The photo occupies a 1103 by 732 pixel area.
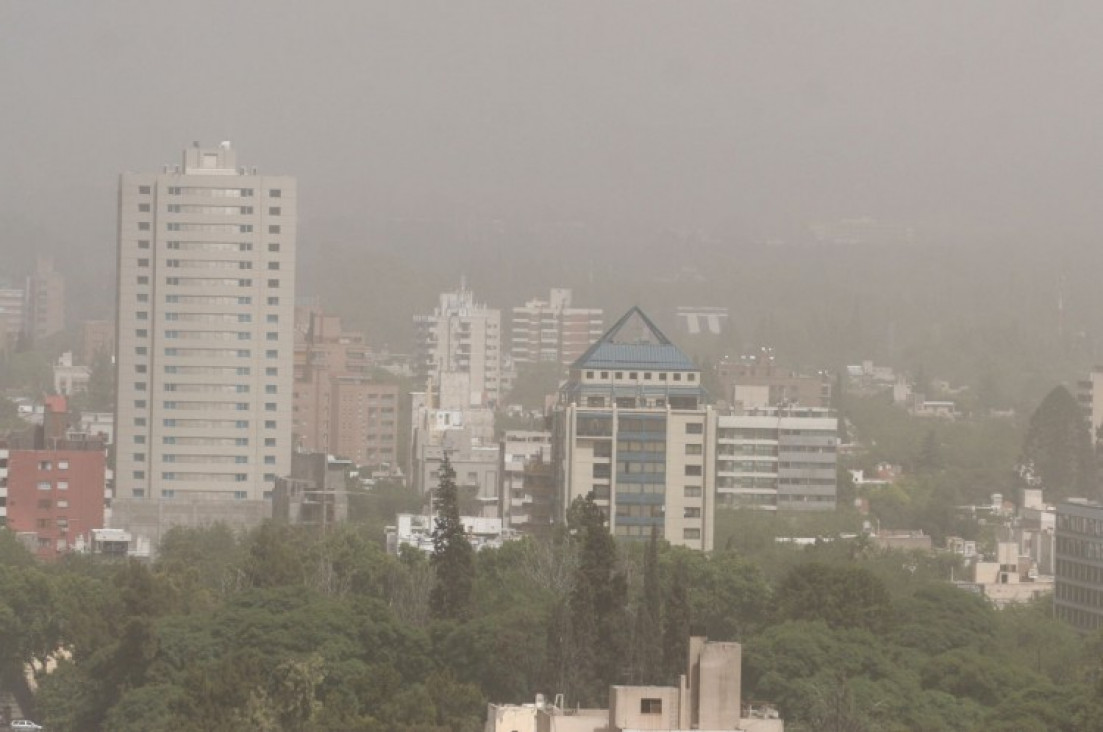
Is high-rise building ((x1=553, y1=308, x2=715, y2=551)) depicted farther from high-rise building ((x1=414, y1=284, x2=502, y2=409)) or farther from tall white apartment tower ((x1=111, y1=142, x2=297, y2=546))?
high-rise building ((x1=414, y1=284, x2=502, y2=409))

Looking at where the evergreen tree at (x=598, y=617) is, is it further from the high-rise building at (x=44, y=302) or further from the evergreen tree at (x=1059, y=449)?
the high-rise building at (x=44, y=302)

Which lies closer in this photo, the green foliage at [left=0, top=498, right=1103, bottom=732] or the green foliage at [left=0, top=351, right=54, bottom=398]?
the green foliage at [left=0, top=498, right=1103, bottom=732]

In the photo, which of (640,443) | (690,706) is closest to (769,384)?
(640,443)

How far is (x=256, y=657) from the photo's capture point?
3244cm

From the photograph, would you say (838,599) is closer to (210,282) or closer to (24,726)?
(24,726)

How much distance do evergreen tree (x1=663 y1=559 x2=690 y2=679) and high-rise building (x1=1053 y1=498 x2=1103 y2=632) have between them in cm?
1316

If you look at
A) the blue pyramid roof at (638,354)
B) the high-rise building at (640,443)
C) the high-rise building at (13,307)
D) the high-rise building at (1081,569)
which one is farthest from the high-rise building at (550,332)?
the high-rise building at (1081,569)

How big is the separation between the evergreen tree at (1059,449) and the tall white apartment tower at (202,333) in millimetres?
19215

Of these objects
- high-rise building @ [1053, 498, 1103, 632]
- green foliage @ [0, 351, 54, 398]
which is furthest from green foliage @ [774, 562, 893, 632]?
green foliage @ [0, 351, 54, 398]

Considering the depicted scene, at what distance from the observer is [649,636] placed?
107 ft

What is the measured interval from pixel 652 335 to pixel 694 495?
274cm

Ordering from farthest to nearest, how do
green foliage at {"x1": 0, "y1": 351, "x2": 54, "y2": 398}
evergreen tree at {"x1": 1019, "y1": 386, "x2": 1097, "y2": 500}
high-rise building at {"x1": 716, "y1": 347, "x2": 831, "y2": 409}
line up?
1. green foliage at {"x1": 0, "y1": 351, "x2": 54, "y2": 398}
2. high-rise building at {"x1": 716, "y1": 347, "x2": 831, "y2": 409}
3. evergreen tree at {"x1": 1019, "y1": 386, "x2": 1097, "y2": 500}

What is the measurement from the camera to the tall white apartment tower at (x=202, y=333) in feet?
218

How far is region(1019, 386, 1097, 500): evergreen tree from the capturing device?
3059 inches
